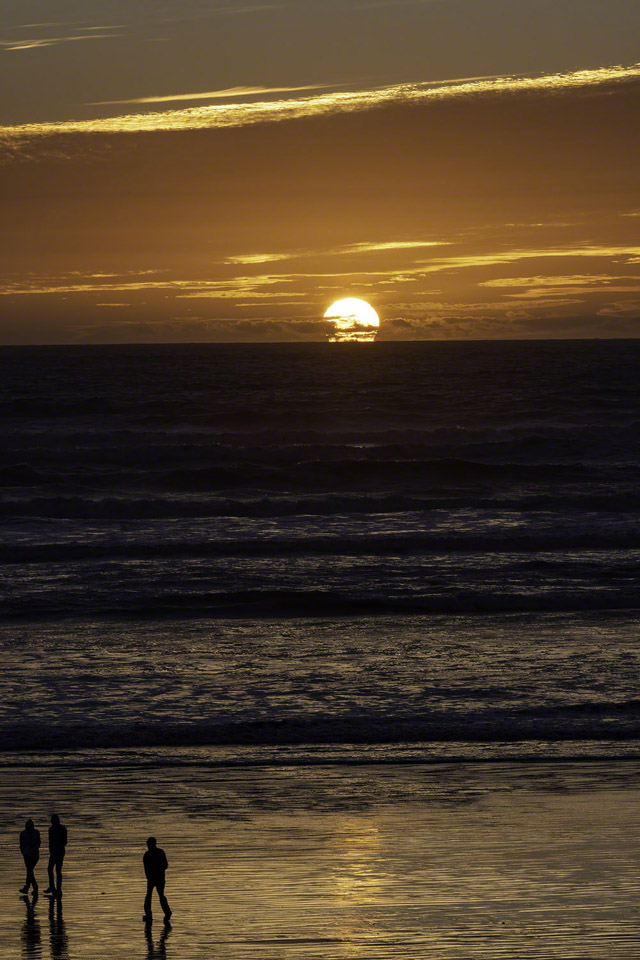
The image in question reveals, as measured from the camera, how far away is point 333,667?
2150cm

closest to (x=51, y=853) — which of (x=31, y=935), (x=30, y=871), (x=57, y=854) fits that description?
(x=57, y=854)

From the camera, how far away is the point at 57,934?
10820 mm

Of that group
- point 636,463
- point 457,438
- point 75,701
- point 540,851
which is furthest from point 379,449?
point 540,851

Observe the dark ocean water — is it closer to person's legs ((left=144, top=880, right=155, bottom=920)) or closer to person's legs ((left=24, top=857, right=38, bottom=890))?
person's legs ((left=24, top=857, right=38, bottom=890))

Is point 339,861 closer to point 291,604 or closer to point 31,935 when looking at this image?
point 31,935

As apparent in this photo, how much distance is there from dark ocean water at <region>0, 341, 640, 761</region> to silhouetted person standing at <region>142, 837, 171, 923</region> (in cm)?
567

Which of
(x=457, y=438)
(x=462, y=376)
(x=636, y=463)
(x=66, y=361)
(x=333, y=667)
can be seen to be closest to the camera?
(x=333, y=667)

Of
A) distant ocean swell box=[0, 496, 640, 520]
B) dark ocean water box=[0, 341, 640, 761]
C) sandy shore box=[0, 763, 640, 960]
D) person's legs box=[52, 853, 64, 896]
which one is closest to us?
sandy shore box=[0, 763, 640, 960]

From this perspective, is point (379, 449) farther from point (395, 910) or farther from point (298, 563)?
point (395, 910)

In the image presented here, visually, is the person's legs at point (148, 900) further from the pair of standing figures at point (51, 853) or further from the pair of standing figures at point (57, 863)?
the pair of standing figures at point (51, 853)

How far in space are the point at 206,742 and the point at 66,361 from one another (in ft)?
382

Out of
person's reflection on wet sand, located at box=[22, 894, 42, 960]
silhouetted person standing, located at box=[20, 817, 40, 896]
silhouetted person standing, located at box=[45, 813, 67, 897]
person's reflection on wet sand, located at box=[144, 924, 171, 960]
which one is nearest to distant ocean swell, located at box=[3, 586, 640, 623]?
silhouetted person standing, located at box=[20, 817, 40, 896]

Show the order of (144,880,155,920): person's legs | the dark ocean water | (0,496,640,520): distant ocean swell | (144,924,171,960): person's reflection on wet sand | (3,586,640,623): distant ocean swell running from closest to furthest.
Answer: (144,924,171,960): person's reflection on wet sand → (144,880,155,920): person's legs → the dark ocean water → (3,586,640,623): distant ocean swell → (0,496,640,520): distant ocean swell

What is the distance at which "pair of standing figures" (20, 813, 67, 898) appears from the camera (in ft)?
38.0
